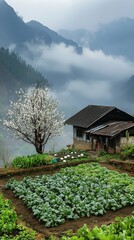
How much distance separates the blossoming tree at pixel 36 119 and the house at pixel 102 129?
6.38 m

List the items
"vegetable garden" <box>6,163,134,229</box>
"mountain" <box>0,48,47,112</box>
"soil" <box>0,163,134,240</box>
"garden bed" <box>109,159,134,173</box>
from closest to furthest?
"soil" <box>0,163,134,240</box> < "vegetable garden" <box>6,163,134,229</box> < "garden bed" <box>109,159,134,173</box> < "mountain" <box>0,48,47,112</box>

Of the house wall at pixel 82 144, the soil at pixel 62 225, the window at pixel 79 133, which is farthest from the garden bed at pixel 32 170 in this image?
the window at pixel 79 133

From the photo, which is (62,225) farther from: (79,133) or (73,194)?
(79,133)

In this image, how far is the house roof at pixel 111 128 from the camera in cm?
3714

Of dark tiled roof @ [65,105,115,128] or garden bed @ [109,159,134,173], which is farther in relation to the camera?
dark tiled roof @ [65,105,115,128]

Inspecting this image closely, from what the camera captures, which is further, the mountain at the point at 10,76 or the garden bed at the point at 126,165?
the mountain at the point at 10,76

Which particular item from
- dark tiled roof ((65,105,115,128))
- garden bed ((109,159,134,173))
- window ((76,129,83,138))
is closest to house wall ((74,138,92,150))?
window ((76,129,83,138))

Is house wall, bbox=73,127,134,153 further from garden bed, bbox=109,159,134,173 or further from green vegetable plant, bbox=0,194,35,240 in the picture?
green vegetable plant, bbox=0,194,35,240

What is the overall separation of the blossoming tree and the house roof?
18.4 ft

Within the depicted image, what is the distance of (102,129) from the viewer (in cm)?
4016

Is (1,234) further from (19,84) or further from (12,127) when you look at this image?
(19,84)

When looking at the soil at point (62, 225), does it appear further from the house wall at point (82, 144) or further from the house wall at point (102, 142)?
the house wall at point (82, 144)

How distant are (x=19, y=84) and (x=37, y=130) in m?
162

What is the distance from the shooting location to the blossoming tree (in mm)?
33438
